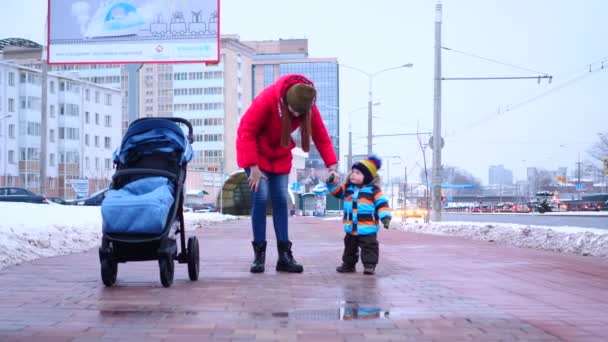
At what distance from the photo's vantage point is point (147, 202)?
16.2ft

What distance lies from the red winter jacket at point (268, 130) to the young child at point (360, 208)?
0.51m

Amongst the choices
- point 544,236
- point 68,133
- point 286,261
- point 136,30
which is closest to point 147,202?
point 286,261

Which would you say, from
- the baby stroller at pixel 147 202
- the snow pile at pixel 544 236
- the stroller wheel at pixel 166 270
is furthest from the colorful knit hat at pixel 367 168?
the snow pile at pixel 544 236

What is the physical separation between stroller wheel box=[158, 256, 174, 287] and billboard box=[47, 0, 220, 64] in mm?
13417

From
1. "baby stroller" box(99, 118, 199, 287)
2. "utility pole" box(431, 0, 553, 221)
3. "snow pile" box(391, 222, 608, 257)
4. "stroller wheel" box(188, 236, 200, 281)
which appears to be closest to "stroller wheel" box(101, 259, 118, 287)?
"baby stroller" box(99, 118, 199, 287)

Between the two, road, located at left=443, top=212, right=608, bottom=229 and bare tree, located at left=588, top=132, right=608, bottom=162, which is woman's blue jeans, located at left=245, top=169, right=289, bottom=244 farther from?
bare tree, located at left=588, top=132, right=608, bottom=162

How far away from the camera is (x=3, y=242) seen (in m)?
7.34

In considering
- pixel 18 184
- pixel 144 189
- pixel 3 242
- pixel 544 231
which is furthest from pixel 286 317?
pixel 18 184

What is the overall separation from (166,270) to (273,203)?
5.32 feet

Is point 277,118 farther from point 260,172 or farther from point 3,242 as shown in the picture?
point 3,242

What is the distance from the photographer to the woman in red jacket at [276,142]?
603cm

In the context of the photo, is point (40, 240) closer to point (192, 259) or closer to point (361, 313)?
point (192, 259)

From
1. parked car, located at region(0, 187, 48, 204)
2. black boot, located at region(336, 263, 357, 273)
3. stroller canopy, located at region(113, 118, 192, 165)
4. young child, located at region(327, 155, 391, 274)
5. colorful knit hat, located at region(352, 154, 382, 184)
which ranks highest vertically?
stroller canopy, located at region(113, 118, 192, 165)

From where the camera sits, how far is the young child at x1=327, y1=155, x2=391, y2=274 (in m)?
6.44
